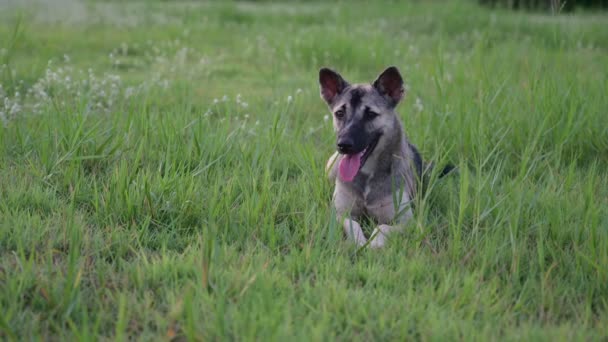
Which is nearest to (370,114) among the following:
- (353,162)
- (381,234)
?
(353,162)

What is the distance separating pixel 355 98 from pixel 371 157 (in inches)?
18.4

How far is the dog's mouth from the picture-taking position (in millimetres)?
4074

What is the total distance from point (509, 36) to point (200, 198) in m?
7.73

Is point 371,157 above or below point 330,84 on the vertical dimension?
below

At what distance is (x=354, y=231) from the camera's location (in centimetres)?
391

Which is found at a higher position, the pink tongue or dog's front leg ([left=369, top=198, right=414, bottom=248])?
the pink tongue

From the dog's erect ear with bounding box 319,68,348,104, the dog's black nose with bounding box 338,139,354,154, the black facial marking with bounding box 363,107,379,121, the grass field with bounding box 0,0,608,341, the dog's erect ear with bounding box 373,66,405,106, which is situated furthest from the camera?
the dog's erect ear with bounding box 319,68,348,104

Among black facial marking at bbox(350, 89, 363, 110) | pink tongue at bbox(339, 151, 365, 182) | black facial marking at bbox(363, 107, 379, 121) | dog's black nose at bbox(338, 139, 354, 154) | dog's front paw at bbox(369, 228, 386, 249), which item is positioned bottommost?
dog's front paw at bbox(369, 228, 386, 249)

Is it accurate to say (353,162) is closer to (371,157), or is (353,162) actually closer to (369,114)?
(371,157)

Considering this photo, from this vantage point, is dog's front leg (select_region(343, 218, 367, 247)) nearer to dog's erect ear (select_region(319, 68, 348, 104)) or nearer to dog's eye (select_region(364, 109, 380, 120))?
dog's eye (select_region(364, 109, 380, 120))

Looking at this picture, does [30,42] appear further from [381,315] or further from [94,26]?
[381,315]

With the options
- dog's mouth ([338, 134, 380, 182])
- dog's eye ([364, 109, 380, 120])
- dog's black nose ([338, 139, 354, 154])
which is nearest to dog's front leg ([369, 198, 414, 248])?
dog's mouth ([338, 134, 380, 182])

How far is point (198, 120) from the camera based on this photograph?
4832mm

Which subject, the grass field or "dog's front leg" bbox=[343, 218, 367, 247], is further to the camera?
"dog's front leg" bbox=[343, 218, 367, 247]
